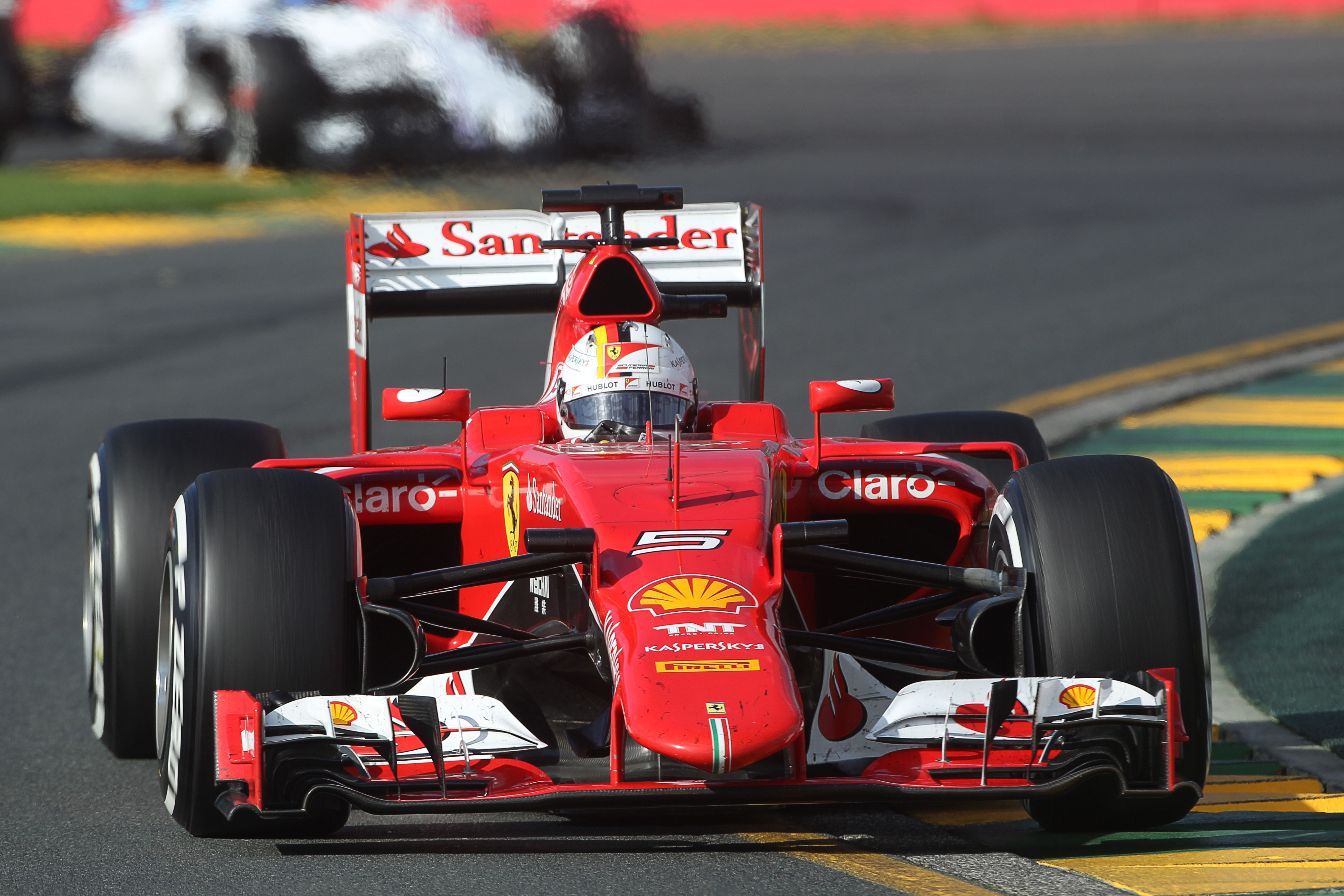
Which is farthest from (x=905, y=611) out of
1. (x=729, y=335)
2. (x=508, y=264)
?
(x=729, y=335)

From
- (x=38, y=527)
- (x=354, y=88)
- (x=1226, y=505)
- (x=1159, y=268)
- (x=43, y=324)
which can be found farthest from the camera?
(x=354, y=88)

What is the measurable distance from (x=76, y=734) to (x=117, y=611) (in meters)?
0.62

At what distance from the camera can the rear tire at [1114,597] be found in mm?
4645

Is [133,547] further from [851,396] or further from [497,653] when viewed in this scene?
[851,396]

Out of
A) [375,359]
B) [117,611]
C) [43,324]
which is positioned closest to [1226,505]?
[117,611]

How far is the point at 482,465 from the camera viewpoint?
5.73m

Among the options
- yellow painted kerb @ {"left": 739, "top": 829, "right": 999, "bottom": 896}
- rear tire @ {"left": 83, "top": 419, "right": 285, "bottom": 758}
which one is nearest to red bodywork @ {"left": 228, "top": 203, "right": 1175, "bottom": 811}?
yellow painted kerb @ {"left": 739, "top": 829, "right": 999, "bottom": 896}

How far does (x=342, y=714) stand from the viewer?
4.39m

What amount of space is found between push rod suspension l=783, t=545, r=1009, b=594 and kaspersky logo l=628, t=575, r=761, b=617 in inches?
13.0

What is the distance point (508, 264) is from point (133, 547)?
2.09m

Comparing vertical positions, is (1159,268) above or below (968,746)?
above

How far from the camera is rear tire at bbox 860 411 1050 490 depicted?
21.9 feet

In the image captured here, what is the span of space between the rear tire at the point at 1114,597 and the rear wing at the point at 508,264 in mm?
2431

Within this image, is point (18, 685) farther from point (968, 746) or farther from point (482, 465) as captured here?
point (968, 746)
